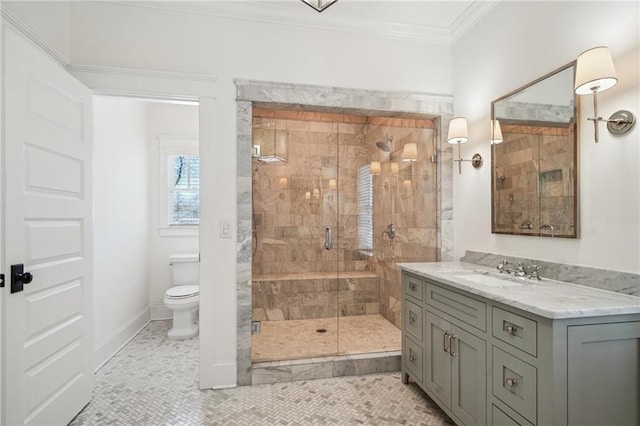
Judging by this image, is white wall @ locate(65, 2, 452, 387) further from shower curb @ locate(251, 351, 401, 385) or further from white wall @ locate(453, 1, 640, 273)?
white wall @ locate(453, 1, 640, 273)

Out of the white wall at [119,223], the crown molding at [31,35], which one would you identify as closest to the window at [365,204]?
the white wall at [119,223]

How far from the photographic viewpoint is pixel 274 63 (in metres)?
2.52

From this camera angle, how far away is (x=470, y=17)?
2.53 meters

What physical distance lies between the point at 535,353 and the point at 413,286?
994mm

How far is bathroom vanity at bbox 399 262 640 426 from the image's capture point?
1248mm

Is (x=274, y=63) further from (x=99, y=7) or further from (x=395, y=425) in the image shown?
(x=395, y=425)

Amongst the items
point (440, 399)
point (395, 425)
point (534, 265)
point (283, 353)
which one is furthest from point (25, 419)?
point (534, 265)

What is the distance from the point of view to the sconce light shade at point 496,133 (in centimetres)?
226

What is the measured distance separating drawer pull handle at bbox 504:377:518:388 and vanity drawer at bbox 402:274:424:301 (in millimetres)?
750

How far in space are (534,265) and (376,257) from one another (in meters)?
1.83

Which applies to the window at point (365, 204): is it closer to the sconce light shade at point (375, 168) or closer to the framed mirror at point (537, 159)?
the sconce light shade at point (375, 168)

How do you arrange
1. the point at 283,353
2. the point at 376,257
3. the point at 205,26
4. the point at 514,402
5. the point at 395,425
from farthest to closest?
the point at 376,257 → the point at 283,353 → the point at 205,26 → the point at 395,425 → the point at 514,402

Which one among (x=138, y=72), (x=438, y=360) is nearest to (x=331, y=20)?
(x=138, y=72)

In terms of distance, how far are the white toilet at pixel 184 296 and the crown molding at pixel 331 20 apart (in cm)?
224
